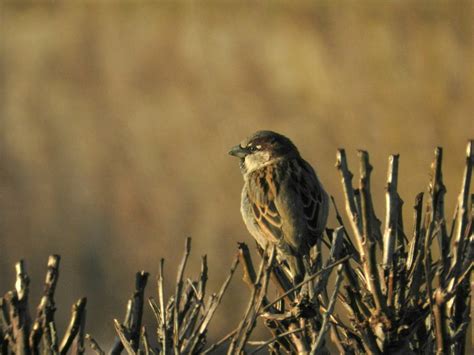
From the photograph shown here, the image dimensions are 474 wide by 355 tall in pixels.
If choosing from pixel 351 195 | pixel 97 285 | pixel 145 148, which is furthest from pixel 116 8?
pixel 351 195

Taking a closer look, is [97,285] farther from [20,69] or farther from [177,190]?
[20,69]

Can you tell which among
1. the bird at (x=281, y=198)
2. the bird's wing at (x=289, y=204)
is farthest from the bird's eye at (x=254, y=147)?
the bird's wing at (x=289, y=204)

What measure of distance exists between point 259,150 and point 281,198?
0.39 m

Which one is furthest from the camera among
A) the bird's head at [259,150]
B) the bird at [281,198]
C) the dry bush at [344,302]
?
the bird's head at [259,150]

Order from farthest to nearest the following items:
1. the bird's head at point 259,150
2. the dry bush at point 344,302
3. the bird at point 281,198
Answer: the bird's head at point 259,150
the bird at point 281,198
the dry bush at point 344,302

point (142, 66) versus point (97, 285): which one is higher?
point (142, 66)

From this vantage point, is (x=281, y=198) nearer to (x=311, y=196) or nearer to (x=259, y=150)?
(x=311, y=196)

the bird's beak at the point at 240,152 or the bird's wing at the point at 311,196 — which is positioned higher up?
the bird's beak at the point at 240,152

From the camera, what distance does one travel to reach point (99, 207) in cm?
780

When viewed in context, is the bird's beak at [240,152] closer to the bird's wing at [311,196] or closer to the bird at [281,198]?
the bird at [281,198]

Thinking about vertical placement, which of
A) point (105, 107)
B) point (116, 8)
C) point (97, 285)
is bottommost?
point (97, 285)

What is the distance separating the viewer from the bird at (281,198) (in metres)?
3.22

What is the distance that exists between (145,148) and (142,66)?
0.60 metres

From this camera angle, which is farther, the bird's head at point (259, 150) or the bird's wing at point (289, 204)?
the bird's head at point (259, 150)
